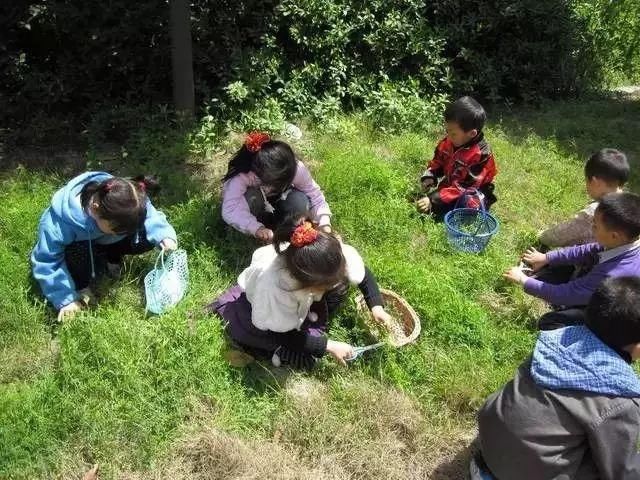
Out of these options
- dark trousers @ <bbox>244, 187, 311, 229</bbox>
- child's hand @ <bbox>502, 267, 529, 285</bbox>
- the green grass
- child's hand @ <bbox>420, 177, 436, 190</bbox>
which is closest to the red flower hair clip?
dark trousers @ <bbox>244, 187, 311, 229</bbox>

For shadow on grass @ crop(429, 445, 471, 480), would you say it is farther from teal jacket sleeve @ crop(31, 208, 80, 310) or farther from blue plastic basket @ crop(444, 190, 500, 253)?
teal jacket sleeve @ crop(31, 208, 80, 310)

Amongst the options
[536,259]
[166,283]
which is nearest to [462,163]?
[536,259]

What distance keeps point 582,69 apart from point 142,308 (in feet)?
19.3

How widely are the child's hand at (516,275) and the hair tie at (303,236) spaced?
4.79 feet

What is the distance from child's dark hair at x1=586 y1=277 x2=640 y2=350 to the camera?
2092 mm

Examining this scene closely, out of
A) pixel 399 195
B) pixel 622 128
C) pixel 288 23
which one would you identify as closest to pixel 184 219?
pixel 399 195

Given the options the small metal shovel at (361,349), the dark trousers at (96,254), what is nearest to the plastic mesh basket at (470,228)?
the small metal shovel at (361,349)

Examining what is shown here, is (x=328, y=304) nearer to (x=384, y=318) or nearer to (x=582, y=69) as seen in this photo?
(x=384, y=318)

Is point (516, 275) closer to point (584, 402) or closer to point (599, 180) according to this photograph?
point (599, 180)

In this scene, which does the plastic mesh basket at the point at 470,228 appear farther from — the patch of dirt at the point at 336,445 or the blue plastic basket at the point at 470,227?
the patch of dirt at the point at 336,445

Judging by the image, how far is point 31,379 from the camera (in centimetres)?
295

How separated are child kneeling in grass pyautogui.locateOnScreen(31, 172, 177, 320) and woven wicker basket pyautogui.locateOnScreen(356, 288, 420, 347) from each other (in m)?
1.16

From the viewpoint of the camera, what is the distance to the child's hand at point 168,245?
3400 mm

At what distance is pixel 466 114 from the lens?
12.9 feet
